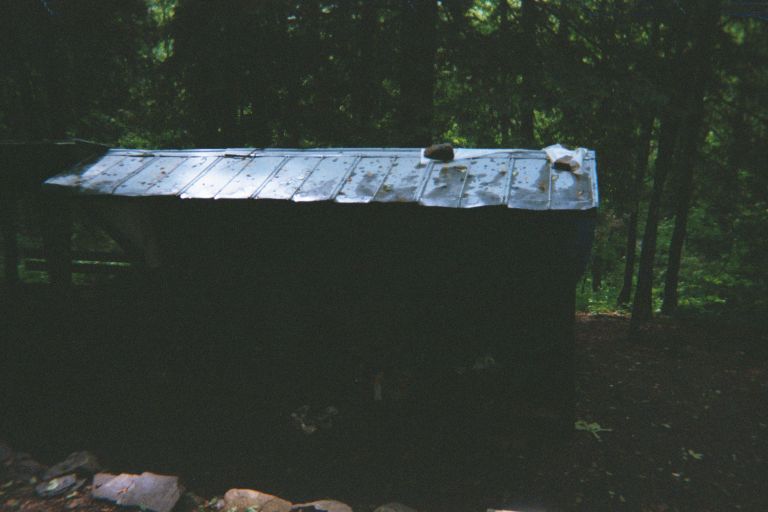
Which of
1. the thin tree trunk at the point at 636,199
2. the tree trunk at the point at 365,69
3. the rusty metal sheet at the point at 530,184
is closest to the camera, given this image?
the rusty metal sheet at the point at 530,184

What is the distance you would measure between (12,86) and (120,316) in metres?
7.52

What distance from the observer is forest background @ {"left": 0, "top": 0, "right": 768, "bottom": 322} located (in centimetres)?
750

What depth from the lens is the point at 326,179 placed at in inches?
174

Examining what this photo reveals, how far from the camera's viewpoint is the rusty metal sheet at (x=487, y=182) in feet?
12.4

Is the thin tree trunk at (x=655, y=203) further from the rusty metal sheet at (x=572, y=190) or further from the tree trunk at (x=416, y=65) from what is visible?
the rusty metal sheet at (x=572, y=190)

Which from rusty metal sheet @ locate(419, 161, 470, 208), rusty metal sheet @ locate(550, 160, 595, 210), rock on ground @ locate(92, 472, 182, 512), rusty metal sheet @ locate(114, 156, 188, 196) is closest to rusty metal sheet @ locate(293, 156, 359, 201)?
rusty metal sheet @ locate(419, 161, 470, 208)

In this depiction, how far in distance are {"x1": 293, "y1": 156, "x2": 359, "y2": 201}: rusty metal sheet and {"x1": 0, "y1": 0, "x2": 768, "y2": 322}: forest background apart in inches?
132

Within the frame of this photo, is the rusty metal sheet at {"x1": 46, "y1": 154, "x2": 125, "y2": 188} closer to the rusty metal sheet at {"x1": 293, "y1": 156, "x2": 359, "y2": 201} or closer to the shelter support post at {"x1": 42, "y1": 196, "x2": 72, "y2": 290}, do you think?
the shelter support post at {"x1": 42, "y1": 196, "x2": 72, "y2": 290}

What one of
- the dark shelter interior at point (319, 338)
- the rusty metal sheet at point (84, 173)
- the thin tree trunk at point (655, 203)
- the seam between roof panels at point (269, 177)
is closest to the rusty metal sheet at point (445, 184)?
the dark shelter interior at point (319, 338)

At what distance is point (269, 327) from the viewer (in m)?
5.27

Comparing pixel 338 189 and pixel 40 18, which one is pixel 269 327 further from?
pixel 40 18

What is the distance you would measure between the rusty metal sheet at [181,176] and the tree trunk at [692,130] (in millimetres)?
7449

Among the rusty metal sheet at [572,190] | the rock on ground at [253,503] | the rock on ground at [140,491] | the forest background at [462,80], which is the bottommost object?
the rock on ground at [253,503]

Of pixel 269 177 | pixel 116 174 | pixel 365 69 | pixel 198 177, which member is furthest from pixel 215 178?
pixel 365 69
